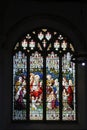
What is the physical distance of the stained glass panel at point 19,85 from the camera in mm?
16656

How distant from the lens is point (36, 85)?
1684 centimetres

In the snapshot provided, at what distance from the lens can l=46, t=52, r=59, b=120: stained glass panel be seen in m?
16.7

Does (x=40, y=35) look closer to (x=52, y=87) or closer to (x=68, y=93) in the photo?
(x=52, y=87)

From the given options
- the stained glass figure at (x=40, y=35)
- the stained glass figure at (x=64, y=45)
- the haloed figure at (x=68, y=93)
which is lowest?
the haloed figure at (x=68, y=93)

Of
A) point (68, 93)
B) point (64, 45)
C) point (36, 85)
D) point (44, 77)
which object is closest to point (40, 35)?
point (64, 45)

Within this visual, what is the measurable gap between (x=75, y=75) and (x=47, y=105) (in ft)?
3.98

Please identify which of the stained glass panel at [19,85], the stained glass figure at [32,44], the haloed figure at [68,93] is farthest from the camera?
the stained glass figure at [32,44]

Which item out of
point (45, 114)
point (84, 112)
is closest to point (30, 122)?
point (45, 114)

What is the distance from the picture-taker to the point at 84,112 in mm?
16344

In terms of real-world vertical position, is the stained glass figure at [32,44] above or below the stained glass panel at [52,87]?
above

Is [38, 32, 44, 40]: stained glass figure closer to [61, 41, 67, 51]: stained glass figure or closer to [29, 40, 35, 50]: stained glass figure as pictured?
[29, 40, 35, 50]: stained glass figure

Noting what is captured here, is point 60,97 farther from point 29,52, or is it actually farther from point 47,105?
point 29,52

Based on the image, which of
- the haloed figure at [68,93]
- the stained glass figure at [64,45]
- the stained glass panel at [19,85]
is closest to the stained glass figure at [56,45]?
the stained glass figure at [64,45]

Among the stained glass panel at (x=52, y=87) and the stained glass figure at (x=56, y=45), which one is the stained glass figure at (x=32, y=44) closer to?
the stained glass panel at (x=52, y=87)
